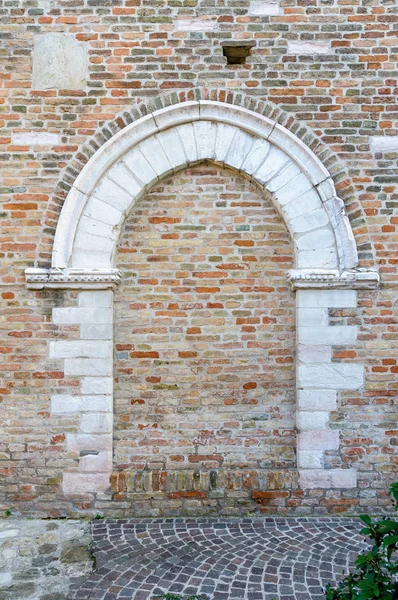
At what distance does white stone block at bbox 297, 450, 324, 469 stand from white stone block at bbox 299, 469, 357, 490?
0.05 metres

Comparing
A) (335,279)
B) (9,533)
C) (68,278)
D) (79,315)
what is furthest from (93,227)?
(9,533)

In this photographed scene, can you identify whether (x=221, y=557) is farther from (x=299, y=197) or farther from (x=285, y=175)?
(x=285, y=175)

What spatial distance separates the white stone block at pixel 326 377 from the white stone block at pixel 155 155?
227cm

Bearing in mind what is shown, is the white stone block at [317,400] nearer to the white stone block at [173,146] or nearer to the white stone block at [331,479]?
the white stone block at [331,479]

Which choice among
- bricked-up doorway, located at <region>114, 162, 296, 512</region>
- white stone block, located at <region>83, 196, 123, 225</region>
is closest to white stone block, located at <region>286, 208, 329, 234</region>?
bricked-up doorway, located at <region>114, 162, 296, 512</region>

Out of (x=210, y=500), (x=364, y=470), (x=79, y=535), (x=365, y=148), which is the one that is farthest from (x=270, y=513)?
(x=365, y=148)

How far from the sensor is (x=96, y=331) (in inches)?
174

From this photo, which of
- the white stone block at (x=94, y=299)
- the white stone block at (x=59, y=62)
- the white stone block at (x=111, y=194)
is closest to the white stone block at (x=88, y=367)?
the white stone block at (x=94, y=299)

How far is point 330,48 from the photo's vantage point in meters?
4.58

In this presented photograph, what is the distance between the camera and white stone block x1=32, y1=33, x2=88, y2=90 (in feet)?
15.0

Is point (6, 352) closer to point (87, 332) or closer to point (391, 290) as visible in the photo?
point (87, 332)

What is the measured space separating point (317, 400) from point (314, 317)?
30.1 inches

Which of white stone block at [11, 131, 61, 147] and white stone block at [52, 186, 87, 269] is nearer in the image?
white stone block at [52, 186, 87, 269]

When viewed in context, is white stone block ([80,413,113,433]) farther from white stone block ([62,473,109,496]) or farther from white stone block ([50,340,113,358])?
white stone block ([50,340,113,358])
